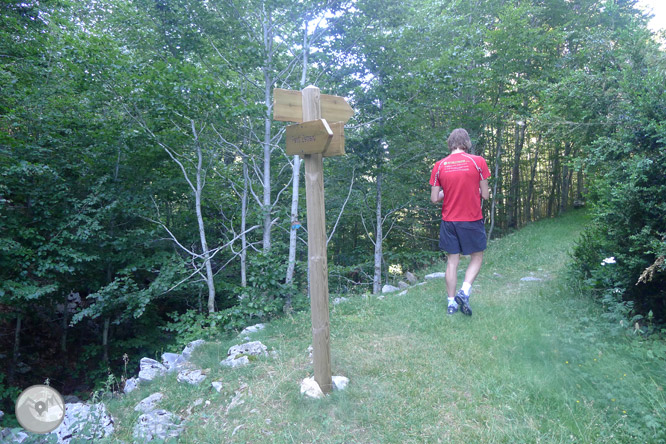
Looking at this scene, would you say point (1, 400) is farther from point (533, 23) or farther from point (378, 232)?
point (533, 23)

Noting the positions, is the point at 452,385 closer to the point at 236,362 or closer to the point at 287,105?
the point at 236,362

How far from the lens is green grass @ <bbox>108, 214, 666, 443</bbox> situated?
2.24 m

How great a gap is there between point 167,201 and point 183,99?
10.4 ft

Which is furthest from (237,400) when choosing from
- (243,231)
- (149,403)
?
(243,231)

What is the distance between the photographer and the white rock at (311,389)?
2746mm

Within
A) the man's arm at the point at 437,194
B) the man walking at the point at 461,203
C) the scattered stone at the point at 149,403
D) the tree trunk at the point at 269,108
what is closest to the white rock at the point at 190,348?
the scattered stone at the point at 149,403

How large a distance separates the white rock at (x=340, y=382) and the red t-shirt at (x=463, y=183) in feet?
6.63

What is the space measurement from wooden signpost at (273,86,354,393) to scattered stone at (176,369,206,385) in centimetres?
146

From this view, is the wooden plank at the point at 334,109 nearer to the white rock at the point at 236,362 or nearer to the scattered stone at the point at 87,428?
the white rock at the point at 236,362

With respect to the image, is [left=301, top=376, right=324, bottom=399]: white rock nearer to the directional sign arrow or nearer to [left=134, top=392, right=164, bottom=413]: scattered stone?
[left=134, top=392, right=164, bottom=413]: scattered stone

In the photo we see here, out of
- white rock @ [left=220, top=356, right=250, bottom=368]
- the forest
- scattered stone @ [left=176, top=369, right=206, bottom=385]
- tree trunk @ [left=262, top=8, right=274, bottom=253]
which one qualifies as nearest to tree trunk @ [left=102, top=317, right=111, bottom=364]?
the forest

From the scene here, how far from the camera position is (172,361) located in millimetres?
4895

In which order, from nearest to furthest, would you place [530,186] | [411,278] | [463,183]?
[463,183] < [411,278] < [530,186]

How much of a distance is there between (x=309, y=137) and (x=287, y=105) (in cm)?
30
